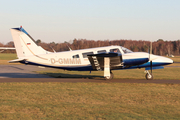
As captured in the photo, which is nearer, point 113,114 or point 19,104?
point 113,114

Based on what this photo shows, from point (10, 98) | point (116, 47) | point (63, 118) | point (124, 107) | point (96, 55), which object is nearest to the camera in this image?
point (63, 118)

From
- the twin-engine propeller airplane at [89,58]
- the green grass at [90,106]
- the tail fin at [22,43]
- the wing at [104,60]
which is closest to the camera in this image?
the green grass at [90,106]

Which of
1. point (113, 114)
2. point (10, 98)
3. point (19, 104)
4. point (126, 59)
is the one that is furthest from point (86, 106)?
point (126, 59)

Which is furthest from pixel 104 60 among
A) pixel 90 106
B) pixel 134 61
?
pixel 90 106

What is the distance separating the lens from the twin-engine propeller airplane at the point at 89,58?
1736 centimetres

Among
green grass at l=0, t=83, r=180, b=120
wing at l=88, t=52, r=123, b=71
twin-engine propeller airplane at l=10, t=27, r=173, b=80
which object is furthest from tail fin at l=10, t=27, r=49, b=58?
green grass at l=0, t=83, r=180, b=120

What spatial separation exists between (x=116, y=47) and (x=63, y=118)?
38.1ft

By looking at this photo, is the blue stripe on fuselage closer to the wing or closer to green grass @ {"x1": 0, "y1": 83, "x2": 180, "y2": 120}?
the wing

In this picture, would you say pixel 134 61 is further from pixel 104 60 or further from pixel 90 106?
pixel 90 106

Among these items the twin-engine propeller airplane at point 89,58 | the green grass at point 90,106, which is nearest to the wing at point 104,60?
the twin-engine propeller airplane at point 89,58

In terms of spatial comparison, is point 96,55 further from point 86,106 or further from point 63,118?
point 63,118

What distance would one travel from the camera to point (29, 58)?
19.0 metres

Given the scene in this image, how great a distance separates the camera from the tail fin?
1911 cm

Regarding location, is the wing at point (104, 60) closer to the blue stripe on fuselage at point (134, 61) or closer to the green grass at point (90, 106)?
the blue stripe on fuselage at point (134, 61)
